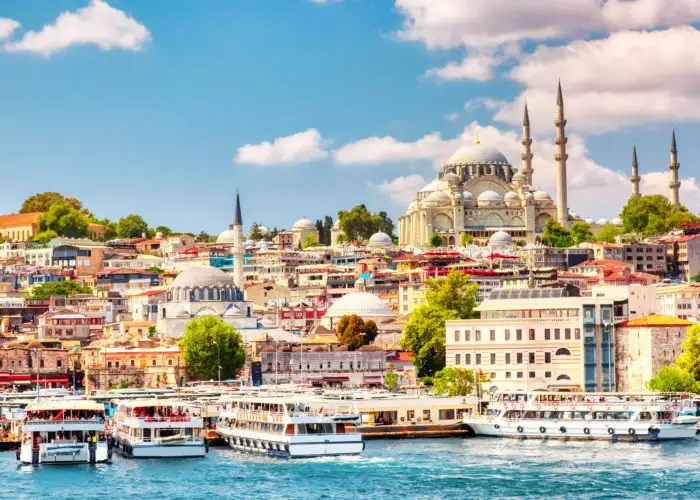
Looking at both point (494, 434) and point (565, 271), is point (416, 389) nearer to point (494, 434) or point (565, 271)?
point (494, 434)

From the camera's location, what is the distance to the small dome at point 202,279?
79938mm

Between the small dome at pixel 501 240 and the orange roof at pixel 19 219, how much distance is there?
37.3 m

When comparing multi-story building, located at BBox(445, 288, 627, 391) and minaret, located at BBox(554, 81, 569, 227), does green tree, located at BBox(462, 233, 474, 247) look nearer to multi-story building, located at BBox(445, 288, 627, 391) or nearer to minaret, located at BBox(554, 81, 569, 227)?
minaret, located at BBox(554, 81, 569, 227)

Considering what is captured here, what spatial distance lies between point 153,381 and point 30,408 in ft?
71.9

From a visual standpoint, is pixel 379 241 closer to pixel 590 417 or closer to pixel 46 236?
pixel 46 236

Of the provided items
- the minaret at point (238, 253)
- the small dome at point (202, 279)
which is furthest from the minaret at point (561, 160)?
the small dome at point (202, 279)

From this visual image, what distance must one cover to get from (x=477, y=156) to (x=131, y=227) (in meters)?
28.6

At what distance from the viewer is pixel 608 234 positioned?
115312 mm

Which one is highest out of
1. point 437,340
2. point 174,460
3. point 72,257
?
point 72,257

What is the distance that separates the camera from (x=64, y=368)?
7044 centimetres

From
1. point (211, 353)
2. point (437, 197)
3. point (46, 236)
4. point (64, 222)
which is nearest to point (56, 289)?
point (46, 236)

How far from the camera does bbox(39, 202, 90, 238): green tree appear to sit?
12638 cm

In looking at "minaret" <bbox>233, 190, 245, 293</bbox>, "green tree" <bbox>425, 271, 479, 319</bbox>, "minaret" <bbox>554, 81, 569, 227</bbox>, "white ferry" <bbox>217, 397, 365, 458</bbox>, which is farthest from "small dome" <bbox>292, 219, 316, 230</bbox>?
"white ferry" <bbox>217, 397, 365, 458</bbox>

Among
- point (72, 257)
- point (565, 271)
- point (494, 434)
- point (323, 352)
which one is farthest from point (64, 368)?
point (72, 257)
